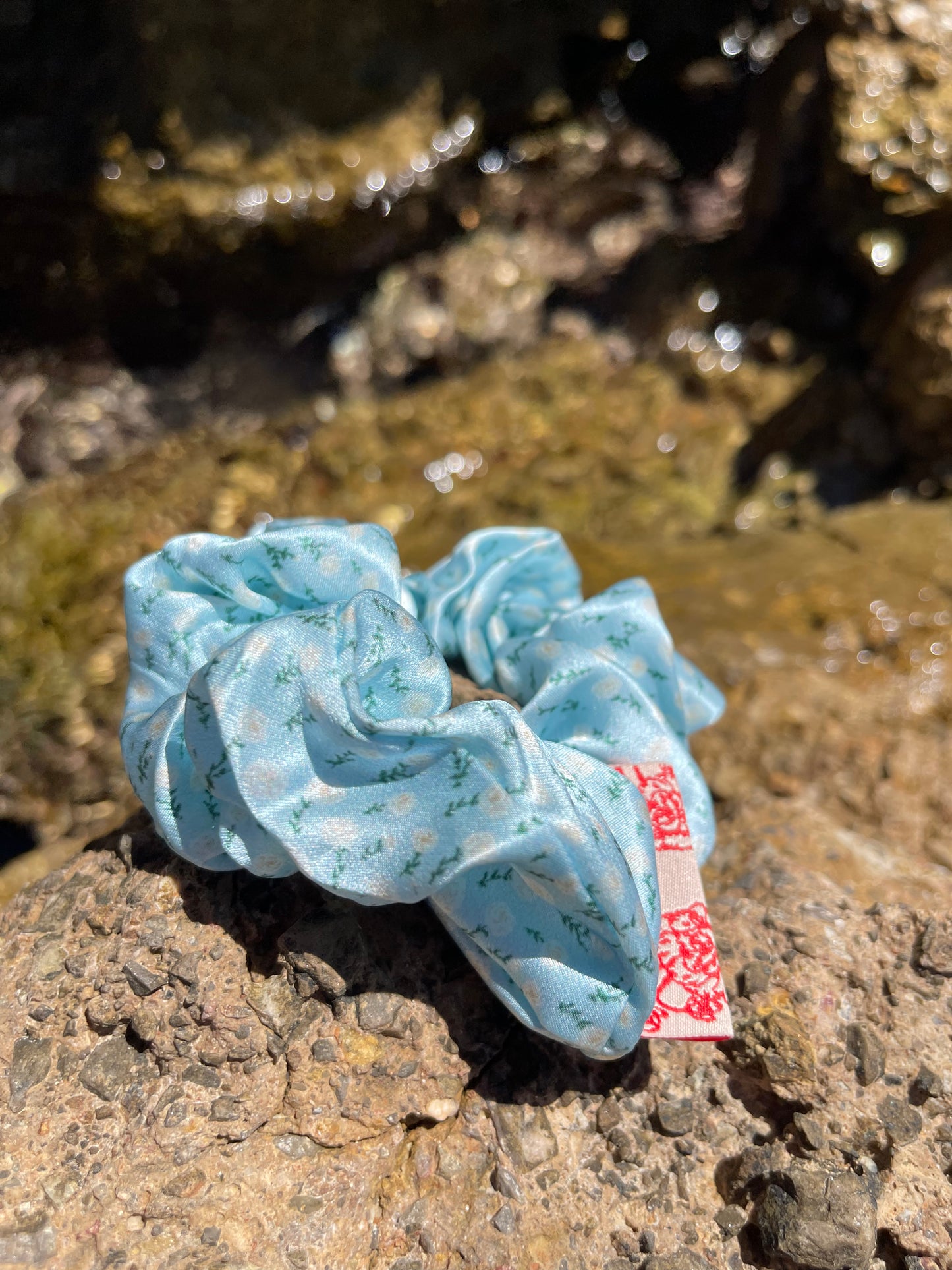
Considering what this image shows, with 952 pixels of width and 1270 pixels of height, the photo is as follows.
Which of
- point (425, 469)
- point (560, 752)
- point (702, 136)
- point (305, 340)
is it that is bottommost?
point (425, 469)

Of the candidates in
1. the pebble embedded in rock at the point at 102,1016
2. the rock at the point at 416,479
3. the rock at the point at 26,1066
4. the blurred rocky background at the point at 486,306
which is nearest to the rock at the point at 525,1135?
the pebble embedded in rock at the point at 102,1016

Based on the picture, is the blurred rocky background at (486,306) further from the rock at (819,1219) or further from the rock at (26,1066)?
the rock at (819,1219)

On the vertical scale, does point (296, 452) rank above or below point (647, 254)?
below

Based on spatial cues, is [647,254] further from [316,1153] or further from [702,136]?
[316,1153]

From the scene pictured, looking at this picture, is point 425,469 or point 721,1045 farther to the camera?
point 425,469

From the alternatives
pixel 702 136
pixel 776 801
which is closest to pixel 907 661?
pixel 776 801

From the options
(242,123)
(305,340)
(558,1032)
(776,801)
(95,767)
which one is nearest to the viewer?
(558,1032)

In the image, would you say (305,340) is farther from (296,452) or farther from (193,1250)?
(193,1250)

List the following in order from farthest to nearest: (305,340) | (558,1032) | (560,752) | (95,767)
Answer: (305,340) < (95,767) < (560,752) < (558,1032)

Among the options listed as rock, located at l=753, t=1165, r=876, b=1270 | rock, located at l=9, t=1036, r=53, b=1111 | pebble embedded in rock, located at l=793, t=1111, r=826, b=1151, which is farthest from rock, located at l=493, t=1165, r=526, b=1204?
rock, located at l=9, t=1036, r=53, b=1111
